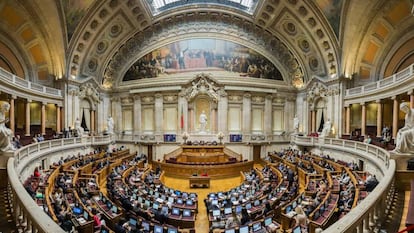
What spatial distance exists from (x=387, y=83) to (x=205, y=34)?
731 inches

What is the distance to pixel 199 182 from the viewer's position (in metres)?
17.0

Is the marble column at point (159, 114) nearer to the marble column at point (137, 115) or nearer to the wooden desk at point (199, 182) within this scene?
the marble column at point (137, 115)

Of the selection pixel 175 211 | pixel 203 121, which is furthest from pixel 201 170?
pixel 175 211

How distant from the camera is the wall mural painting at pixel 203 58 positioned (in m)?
28.5

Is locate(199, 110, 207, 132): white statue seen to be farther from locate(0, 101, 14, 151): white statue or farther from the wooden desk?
locate(0, 101, 14, 151): white statue

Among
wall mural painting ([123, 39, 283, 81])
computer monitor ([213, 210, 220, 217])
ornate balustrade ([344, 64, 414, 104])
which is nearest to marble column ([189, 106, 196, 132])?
wall mural painting ([123, 39, 283, 81])

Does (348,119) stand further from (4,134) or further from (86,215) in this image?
(4,134)

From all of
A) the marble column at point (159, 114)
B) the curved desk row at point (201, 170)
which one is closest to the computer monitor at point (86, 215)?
the curved desk row at point (201, 170)

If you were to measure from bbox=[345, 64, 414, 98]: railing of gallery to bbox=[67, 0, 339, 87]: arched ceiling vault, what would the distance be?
9.08ft

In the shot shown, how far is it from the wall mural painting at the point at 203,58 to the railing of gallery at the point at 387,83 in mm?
10372

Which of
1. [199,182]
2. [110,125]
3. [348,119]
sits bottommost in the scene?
[199,182]

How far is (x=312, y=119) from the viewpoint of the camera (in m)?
27.7

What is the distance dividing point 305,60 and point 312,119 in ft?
22.4

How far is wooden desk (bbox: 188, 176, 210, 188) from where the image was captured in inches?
666
